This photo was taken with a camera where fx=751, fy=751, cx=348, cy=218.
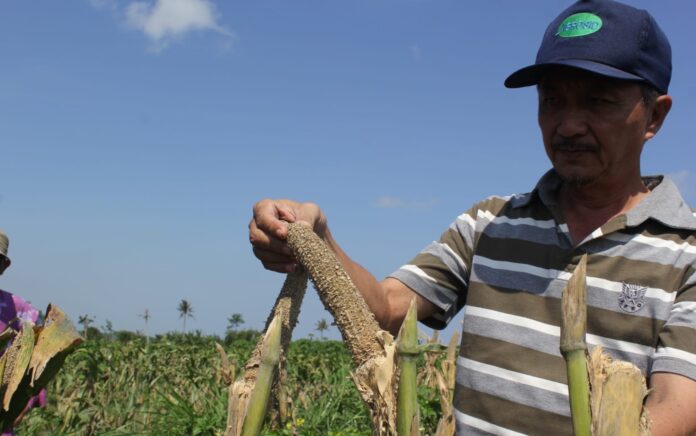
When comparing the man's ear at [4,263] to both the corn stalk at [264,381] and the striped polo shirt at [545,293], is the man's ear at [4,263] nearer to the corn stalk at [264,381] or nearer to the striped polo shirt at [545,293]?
the striped polo shirt at [545,293]

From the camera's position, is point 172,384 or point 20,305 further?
point 172,384

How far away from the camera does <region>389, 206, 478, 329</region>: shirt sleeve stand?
255cm

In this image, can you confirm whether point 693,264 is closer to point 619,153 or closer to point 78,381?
point 619,153

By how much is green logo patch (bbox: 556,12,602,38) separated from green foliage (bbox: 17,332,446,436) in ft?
8.91

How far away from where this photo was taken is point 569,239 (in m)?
2.29

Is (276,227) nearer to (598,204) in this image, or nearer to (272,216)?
(272,216)

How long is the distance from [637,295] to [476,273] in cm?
55

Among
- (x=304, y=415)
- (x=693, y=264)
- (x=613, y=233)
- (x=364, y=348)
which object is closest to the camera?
(x=364, y=348)

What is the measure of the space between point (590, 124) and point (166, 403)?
4.97 meters

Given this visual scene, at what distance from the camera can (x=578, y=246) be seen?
2.24 meters

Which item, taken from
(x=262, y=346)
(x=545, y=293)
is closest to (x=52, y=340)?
(x=262, y=346)

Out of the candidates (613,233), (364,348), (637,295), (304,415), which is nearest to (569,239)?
(613,233)

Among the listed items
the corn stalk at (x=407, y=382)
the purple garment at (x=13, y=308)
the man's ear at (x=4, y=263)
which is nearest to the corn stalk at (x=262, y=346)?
the corn stalk at (x=407, y=382)

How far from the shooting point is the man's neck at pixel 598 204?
89.6 inches
